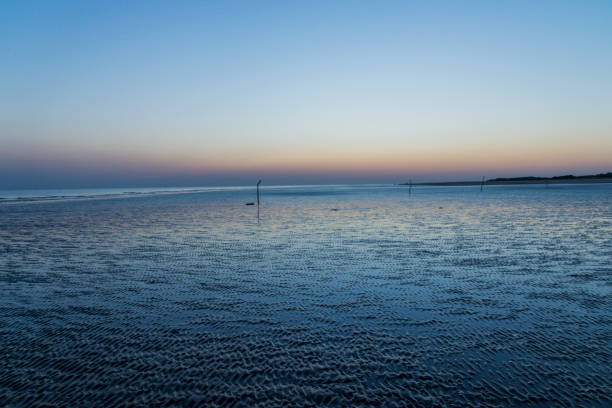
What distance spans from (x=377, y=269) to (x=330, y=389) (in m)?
9.02

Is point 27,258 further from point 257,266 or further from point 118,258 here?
point 257,266

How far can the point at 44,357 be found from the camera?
719 centimetres

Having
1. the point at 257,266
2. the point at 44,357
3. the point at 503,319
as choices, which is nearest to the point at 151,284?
the point at 257,266

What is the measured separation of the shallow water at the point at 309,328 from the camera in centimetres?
602

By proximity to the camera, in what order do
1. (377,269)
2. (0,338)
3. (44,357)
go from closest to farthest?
(44,357) < (0,338) < (377,269)

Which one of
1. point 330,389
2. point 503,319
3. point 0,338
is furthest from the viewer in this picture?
point 503,319

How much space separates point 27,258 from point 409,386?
64.4ft

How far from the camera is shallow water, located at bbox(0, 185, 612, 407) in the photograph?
6.02 meters

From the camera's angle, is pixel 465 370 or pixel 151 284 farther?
pixel 151 284

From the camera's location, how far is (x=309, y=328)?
860 cm

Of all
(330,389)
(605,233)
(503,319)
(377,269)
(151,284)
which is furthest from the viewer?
(605,233)

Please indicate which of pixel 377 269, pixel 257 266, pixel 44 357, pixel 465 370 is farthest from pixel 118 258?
pixel 465 370

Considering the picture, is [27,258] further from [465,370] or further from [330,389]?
[465,370]

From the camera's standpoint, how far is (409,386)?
6105 mm
